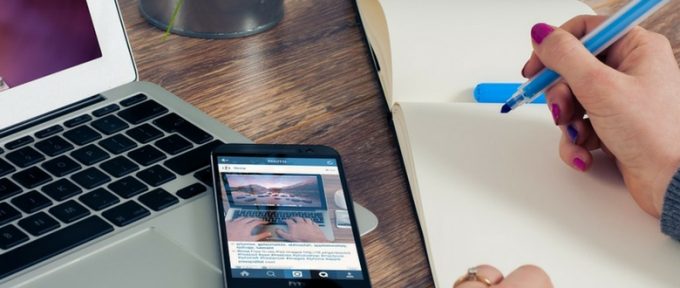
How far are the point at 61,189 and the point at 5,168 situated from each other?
6 centimetres

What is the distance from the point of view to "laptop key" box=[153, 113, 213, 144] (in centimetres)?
75

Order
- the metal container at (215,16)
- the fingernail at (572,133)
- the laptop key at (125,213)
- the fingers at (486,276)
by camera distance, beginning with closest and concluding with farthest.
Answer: the fingers at (486,276), the laptop key at (125,213), the fingernail at (572,133), the metal container at (215,16)

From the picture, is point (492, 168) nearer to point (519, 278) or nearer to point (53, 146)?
point (519, 278)

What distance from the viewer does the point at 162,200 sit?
0.68 metres

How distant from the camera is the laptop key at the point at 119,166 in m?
0.70

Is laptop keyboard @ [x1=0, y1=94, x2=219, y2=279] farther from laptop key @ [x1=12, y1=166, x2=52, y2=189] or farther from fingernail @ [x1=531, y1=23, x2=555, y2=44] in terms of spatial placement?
fingernail @ [x1=531, y1=23, x2=555, y2=44]

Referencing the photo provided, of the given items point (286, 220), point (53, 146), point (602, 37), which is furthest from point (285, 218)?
point (602, 37)

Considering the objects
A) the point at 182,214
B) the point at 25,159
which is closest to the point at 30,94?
the point at 25,159

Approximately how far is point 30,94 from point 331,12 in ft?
1.21

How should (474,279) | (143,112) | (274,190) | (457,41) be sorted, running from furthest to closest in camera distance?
(457,41), (143,112), (274,190), (474,279)

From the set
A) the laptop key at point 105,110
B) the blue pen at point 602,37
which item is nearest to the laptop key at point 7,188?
the laptop key at point 105,110

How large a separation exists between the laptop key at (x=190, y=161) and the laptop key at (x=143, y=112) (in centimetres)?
6

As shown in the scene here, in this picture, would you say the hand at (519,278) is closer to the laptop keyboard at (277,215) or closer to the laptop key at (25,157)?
the laptop keyboard at (277,215)

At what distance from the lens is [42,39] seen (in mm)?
733
